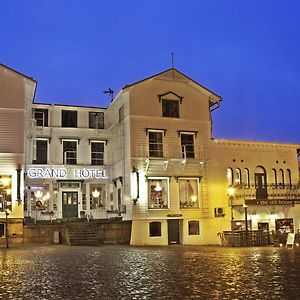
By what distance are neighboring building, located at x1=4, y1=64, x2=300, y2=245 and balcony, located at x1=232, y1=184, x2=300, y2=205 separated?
74mm

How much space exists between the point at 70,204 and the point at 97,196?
206cm

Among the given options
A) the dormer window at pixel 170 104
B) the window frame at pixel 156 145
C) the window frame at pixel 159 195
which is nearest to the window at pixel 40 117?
the window frame at pixel 156 145

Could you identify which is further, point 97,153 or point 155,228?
point 97,153

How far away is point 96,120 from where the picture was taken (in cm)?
3534

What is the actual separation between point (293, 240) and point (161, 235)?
8.56m

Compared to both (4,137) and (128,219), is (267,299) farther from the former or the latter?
(4,137)

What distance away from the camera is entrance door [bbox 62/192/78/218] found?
111 feet

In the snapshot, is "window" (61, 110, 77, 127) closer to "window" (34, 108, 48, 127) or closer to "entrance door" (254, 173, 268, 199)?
"window" (34, 108, 48, 127)

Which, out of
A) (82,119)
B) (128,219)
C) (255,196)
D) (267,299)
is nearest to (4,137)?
(82,119)

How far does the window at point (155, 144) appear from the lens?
31938mm

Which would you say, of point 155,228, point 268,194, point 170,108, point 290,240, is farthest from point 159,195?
point 290,240

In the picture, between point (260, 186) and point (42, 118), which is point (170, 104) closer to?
point (260, 186)

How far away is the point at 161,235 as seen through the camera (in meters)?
31.3

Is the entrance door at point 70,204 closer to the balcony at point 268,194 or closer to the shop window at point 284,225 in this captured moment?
the balcony at point 268,194
